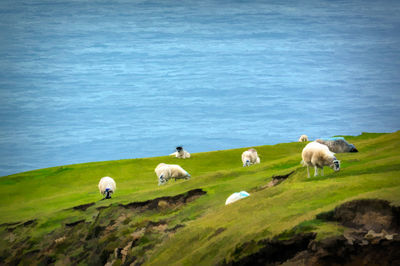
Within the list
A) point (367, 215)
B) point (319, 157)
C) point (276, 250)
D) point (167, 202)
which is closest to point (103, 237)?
point (167, 202)

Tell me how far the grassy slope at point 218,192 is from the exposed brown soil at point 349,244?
0.39m

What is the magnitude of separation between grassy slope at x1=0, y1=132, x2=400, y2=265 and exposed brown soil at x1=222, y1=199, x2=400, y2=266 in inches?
15.4

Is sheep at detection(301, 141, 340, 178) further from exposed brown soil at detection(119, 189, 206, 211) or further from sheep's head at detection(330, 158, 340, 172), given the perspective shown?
exposed brown soil at detection(119, 189, 206, 211)

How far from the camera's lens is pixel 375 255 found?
1349cm

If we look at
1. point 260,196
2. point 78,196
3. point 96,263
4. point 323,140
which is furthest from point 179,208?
point 78,196

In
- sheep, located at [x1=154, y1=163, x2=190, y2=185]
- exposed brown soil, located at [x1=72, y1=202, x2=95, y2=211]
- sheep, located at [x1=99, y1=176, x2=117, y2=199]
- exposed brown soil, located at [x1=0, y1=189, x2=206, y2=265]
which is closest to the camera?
exposed brown soil, located at [x1=0, y1=189, x2=206, y2=265]

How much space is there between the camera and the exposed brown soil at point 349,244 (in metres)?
13.6

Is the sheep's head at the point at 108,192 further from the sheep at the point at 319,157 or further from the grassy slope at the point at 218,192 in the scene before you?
the sheep at the point at 319,157

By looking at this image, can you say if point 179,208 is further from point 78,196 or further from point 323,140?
point 78,196

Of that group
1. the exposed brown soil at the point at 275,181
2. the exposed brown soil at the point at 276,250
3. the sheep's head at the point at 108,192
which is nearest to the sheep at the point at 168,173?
the sheep's head at the point at 108,192

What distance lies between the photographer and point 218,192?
27.7m

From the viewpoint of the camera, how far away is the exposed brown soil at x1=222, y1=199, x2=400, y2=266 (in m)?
13.6

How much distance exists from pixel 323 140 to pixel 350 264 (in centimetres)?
1777

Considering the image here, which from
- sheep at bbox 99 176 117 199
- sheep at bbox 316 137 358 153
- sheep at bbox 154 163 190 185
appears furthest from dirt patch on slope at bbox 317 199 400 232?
sheep at bbox 154 163 190 185
